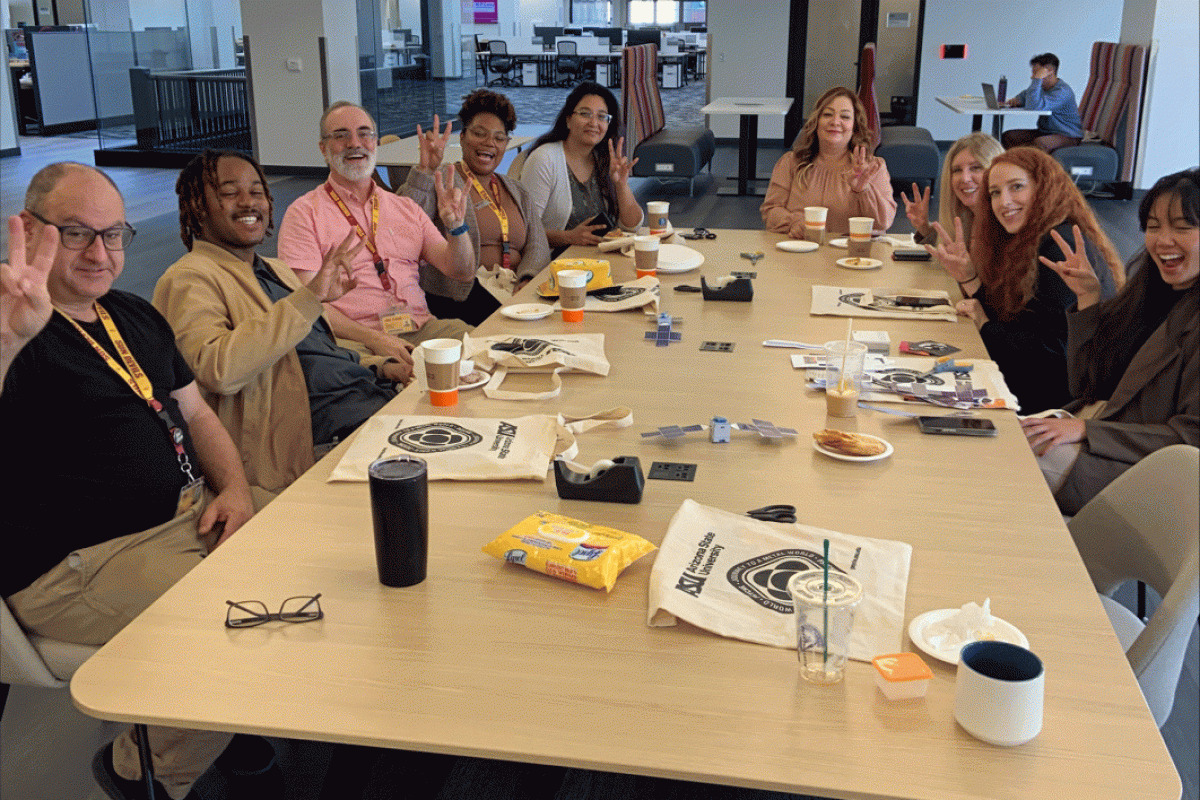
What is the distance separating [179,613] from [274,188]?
8.73 m

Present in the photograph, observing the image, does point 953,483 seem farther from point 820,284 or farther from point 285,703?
point 820,284

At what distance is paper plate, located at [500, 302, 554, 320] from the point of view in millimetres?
2846

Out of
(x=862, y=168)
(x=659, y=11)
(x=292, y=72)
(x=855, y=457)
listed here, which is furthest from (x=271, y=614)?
(x=659, y=11)

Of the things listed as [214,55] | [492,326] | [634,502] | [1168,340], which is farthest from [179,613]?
[214,55]

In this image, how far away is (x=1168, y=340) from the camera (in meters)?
2.34

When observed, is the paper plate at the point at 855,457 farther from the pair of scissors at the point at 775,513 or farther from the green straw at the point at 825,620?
the green straw at the point at 825,620

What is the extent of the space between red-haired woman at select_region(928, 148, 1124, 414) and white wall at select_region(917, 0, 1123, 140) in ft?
31.3

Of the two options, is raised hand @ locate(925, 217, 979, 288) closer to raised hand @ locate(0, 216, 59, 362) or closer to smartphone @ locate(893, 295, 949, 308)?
smartphone @ locate(893, 295, 949, 308)

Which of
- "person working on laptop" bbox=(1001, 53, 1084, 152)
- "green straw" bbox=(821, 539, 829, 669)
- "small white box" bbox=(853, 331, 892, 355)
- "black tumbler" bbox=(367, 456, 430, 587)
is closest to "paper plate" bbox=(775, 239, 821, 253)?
"small white box" bbox=(853, 331, 892, 355)

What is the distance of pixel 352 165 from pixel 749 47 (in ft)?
32.7

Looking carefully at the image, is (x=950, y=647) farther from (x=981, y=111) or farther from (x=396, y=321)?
(x=981, y=111)

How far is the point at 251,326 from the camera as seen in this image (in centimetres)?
238

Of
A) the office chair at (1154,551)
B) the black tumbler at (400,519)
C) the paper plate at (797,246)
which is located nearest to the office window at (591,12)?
the paper plate at (797,246)

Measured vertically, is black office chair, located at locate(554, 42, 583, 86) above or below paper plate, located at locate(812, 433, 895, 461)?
above
